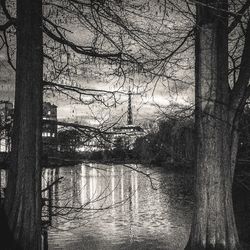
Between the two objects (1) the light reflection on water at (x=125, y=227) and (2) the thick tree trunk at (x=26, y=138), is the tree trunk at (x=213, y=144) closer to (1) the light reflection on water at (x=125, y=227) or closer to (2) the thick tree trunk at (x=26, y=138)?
(2) the thick tree trunk at (x=26, y=138)

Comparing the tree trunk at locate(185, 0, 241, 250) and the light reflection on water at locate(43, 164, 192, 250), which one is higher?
the tree trunk at locate(185, 0, 241, 250)

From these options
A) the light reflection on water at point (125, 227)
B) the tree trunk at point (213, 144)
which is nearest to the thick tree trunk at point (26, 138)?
the tree trunk at point (213, 144)

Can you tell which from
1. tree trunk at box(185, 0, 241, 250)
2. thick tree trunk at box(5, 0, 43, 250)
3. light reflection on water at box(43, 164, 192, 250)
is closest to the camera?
thick tree trunk at box(5, 0, 43, 250)

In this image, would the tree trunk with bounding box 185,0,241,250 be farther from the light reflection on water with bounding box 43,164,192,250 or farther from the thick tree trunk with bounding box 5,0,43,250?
the light reflection on water with bounding box 43,164,192,250

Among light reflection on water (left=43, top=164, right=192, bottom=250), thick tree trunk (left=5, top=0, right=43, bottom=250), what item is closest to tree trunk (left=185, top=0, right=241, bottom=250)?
thick tree trunk (left=5, top=0, right=43, bottom=250)

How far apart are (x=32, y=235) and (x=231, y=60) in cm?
703

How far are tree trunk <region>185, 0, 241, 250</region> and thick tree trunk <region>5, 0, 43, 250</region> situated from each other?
3357mm

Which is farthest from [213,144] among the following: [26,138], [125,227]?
[125,227]

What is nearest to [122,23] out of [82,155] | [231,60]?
[82,155]

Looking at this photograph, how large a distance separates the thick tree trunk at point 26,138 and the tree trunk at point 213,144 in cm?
336

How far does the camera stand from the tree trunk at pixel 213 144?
27.2 feet

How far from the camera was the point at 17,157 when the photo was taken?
6645 millimetres

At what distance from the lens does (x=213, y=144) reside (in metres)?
8.31

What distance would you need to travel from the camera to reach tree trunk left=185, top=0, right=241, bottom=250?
8297 millimetres
